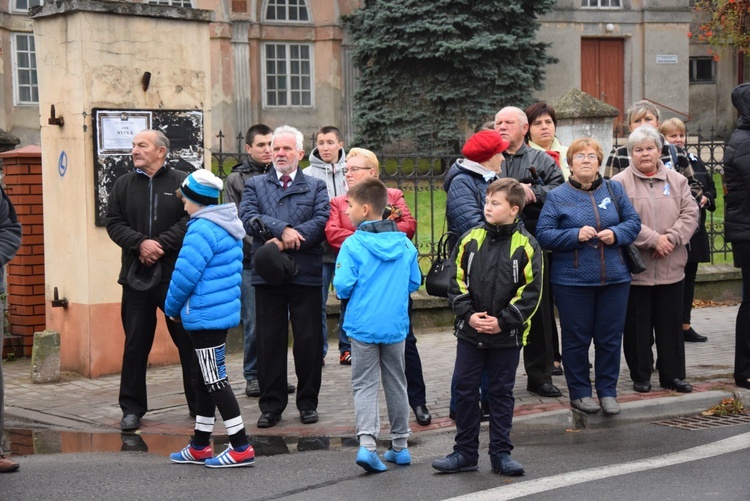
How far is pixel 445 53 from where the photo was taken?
963 inches

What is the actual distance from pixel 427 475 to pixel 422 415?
119 cm

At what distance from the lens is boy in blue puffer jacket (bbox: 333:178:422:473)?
21.3ft

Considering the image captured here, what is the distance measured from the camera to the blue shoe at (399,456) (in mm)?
6535

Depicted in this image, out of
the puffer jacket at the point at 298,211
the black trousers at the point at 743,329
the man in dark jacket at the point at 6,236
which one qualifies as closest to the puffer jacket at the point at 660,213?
the black trousers at the point at 743,329

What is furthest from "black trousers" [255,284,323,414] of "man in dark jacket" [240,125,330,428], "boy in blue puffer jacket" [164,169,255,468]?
"boy in blue puffer jacket" [164,169,255,468]

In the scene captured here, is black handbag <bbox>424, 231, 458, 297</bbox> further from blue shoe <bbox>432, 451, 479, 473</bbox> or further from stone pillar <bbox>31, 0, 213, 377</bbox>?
stone pillar <bbox>31, 0, 213, 377</bbox>

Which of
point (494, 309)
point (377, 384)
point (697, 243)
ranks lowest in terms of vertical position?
point (377, 384)

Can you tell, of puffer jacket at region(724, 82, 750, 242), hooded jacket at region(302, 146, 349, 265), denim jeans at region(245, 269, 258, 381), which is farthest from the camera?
hooded jacket at region(302, 146, 349, 265)

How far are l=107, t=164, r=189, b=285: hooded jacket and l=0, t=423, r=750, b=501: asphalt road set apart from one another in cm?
138

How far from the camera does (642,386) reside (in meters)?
8.27

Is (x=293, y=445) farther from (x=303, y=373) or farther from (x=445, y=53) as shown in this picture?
(x=445, y=53)

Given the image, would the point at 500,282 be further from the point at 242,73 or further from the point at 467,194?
the point at 242,73

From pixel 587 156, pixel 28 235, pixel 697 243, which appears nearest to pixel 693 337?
pixel 697 243

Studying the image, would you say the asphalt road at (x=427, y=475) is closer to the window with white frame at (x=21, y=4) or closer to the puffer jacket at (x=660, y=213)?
the puffer jacket at (x=660, y=213)
